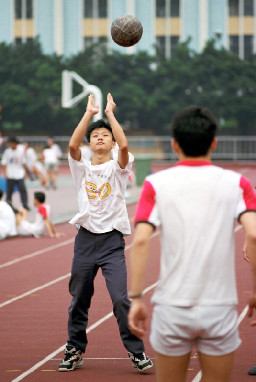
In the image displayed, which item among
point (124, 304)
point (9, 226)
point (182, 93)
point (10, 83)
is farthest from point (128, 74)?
point (124, 304)

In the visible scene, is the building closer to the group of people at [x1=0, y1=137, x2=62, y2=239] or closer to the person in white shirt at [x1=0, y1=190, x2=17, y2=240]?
the group of people at [x1=0, y1=137, x2=62, y2=239]

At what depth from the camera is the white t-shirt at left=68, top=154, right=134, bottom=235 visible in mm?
6824

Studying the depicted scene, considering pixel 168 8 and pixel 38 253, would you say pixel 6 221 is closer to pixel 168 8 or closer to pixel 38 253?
pixel 38 253

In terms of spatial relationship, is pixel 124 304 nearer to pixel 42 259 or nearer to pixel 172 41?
pixel 42 259

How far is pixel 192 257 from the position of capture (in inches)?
164

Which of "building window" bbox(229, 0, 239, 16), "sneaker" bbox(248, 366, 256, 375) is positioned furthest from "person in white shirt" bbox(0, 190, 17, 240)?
"building window" bbox(229, 0, 239, 16)

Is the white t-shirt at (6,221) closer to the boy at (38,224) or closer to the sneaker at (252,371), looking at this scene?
the boy at (38,224)

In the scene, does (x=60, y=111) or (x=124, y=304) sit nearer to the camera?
(x=124, y=304)

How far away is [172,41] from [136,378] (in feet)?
172

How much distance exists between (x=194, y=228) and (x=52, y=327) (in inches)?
192

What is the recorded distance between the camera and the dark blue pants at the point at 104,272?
22.2ft

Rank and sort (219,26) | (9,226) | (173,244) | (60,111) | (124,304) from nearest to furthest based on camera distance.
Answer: (173,244) < (124,304) < (9,226) < (60,111) < (219,26)

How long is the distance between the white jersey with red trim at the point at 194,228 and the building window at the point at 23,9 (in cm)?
5481

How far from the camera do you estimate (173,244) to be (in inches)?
165
